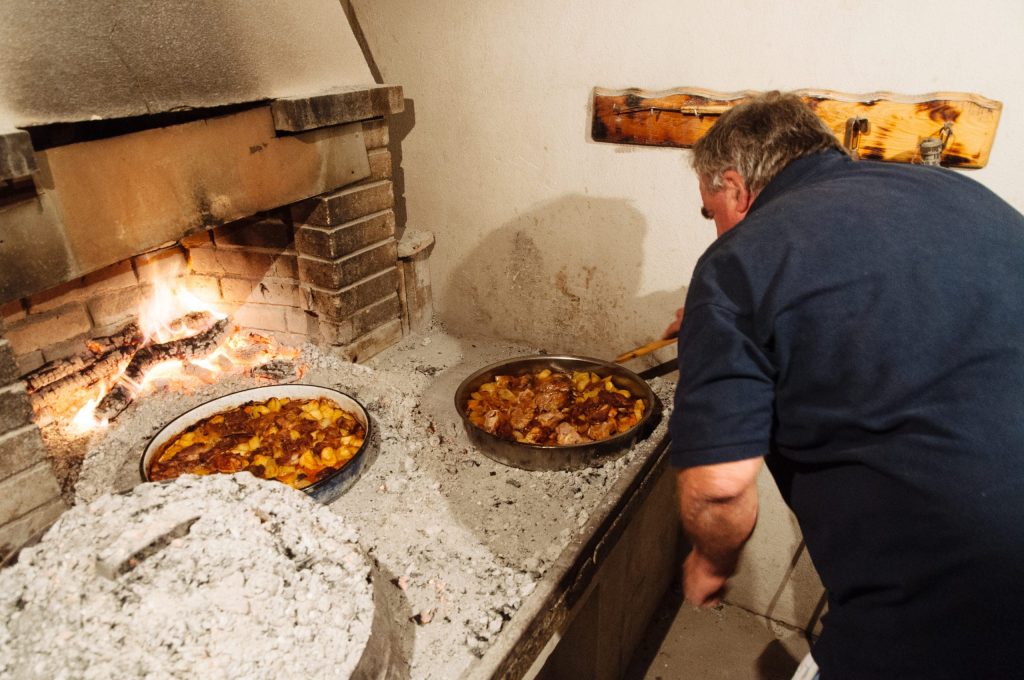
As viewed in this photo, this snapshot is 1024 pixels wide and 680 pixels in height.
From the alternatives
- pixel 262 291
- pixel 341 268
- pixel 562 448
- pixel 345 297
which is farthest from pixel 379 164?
pixel 562 448

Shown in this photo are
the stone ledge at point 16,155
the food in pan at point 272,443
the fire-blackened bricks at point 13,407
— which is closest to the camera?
the stone ledge at point 16,155

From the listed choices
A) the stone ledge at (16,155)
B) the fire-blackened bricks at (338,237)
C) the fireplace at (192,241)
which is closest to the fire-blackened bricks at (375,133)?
the fireplace at (192,241)

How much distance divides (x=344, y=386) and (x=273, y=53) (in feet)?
4.54

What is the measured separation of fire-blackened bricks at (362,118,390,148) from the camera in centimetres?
293

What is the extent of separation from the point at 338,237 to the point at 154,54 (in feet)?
3.37

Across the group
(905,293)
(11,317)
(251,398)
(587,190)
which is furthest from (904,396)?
(11,317)

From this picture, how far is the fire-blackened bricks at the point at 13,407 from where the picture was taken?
187 cm

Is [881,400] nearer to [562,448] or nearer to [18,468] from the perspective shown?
[562,448]

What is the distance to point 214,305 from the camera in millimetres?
3377

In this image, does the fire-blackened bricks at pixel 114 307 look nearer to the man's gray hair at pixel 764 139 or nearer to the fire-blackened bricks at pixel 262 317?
the fire-blackened bricks at pixel 262 317

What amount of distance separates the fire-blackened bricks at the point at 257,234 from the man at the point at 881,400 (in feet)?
6.94

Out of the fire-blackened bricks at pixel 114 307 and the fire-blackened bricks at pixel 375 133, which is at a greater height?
the fire-blackened bricks at pixel 375 133

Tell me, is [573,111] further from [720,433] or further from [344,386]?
[720,433]

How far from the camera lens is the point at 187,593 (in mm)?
1351
